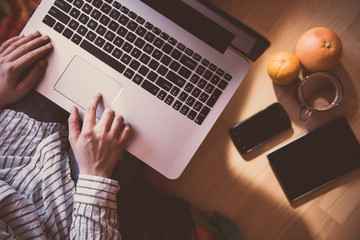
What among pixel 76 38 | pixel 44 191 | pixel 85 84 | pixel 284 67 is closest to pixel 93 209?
pixel 44 191

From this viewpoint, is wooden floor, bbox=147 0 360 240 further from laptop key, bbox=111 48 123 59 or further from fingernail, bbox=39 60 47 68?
fingernail, bbox=39 60 47 68

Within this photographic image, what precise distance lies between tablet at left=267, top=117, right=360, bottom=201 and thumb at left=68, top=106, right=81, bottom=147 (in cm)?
46

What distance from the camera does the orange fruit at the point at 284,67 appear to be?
63 centimetres

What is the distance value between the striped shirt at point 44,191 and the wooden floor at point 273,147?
10.1 inches

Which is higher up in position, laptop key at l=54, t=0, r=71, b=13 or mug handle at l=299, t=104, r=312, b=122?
mug handle at l=299, t=104, r=312, b=122

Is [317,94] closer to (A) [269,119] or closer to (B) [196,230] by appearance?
(A) [269,119]

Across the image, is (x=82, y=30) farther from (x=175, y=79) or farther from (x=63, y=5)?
(x=175, y=79)

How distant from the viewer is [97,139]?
645 millimetres

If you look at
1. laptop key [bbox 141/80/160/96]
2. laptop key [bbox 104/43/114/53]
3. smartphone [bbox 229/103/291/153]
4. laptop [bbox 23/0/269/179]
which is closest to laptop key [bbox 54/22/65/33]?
laptop [bbox 23/0/269/179]

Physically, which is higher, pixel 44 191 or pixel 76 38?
pixel 76 38

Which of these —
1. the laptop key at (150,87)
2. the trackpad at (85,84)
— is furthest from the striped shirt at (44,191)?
the laptop key at (150,87)

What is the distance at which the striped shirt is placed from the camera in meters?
0.62

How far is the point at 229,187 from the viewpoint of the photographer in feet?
2.36

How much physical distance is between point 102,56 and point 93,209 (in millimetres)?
335
